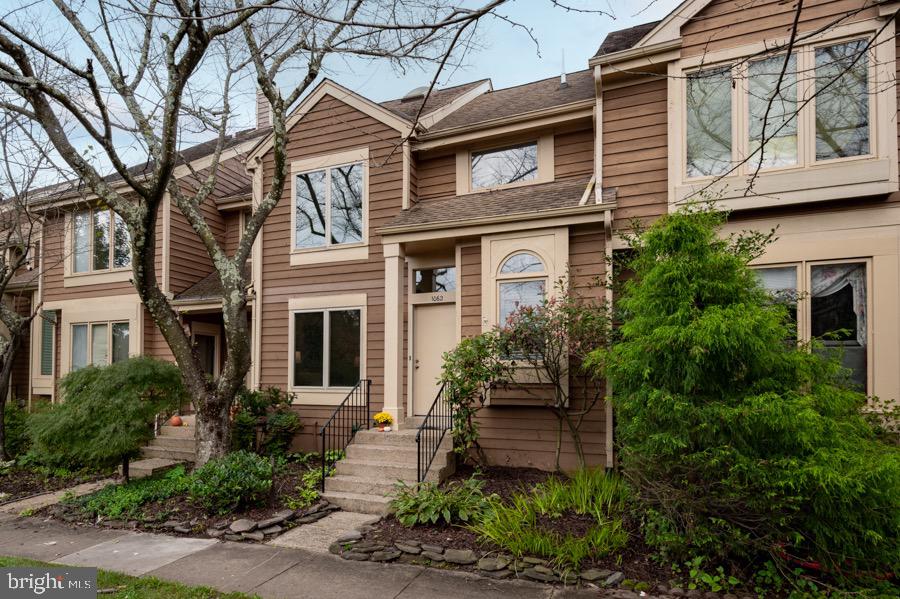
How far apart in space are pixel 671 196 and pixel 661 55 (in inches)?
76.1

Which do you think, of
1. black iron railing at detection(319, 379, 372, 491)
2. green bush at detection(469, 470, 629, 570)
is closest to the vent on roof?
black iron railing at detection(319, 379, 372, 491)

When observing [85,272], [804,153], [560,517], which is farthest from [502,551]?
[85,272]

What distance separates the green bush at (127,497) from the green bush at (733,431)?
5934mm

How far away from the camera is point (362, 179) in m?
9.37

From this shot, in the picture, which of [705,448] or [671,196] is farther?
[671,196]

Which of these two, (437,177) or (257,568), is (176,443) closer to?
(257,568)

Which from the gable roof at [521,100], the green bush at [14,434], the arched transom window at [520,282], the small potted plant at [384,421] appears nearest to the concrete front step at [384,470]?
the small potted plant at [384,421]

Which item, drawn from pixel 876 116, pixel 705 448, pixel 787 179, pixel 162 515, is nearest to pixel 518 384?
pixel 705 448

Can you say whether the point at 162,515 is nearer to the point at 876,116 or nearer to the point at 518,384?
the point at 518,384

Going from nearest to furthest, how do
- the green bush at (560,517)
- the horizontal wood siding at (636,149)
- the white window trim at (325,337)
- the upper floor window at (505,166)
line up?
the green bush at (560,517) < the horizontal wood siding at (636,149) < the upper floor window at (505,166) < the white window trim at (325,337)

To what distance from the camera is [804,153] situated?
6.19 metres

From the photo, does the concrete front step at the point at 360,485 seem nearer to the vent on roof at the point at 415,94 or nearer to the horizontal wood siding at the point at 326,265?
the horizontal wood siding at the point at 326,265

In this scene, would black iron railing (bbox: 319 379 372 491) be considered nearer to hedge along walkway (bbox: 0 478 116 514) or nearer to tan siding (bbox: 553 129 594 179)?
hedge along walkway (bbox: 0 478 116 514)

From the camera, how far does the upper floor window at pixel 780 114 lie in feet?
19.8
